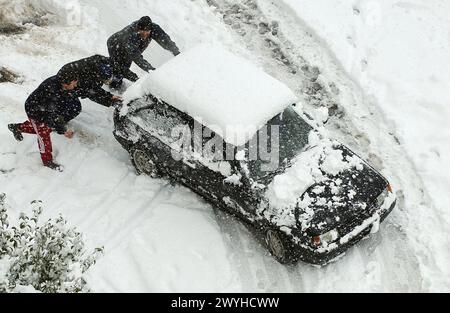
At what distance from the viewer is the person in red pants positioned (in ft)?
26.3

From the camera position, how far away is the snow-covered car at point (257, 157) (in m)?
6.77

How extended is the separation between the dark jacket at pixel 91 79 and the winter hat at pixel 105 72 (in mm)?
15

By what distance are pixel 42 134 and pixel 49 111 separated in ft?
1.17

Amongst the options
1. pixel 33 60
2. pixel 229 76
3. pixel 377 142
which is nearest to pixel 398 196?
pixel 377 142

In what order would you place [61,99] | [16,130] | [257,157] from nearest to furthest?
[257,157]
[61,99]
[16,130]

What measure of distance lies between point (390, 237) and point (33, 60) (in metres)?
6.88

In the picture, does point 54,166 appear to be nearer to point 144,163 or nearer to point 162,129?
point 144,163

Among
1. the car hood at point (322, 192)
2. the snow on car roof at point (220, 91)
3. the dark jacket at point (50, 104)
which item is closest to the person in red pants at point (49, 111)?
the dark jacket at point (50, 104)

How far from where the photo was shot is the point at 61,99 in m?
→ 8.22

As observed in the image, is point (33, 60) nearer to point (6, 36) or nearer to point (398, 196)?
point (6, 36)

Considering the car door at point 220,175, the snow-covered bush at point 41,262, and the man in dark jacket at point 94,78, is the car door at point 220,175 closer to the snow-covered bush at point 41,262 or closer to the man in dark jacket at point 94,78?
the man in dark jacket at point 94,78

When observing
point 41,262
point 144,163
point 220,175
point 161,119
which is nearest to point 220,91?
point 161,119
